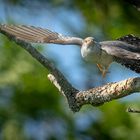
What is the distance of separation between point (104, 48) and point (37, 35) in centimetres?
41

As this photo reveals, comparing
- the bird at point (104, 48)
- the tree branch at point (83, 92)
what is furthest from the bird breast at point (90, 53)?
the tree branch at point (83, 92)

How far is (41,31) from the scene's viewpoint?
3.44 meters

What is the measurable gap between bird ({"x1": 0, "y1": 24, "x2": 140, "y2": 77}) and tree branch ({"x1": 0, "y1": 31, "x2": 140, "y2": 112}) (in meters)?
0.08

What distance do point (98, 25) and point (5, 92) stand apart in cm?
79

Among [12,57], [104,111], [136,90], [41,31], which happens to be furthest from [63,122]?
[136,90]

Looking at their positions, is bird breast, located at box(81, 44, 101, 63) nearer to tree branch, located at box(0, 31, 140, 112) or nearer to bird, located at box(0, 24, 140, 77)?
bird, located at box(0, 24, 140, 77)

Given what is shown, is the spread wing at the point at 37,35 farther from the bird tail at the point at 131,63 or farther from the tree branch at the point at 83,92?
the bird tail at the point at 131,63

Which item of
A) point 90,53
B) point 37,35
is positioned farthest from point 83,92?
point 37,35

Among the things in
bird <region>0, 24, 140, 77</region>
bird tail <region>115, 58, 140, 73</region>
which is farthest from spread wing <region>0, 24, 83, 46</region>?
bird tail <region>115, 58, 140, 73</region>

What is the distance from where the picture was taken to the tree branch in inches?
120

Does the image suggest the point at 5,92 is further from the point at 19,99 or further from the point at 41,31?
the point at 41,31

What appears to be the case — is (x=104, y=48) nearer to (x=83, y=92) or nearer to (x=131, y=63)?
(x=131, y=63)

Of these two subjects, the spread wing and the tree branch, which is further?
the spread wing

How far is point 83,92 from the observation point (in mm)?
3242
